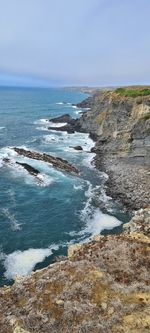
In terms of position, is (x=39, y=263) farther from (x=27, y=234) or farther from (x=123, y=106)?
(x=123, y=106)

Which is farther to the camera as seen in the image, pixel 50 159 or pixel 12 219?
pixel 50 159

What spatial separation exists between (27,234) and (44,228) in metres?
2.55

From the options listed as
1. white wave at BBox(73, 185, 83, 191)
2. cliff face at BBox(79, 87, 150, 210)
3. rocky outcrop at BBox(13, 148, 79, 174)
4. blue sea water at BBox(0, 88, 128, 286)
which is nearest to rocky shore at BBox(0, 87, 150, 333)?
blue sea water at BBox(0, 88, 128, 286)

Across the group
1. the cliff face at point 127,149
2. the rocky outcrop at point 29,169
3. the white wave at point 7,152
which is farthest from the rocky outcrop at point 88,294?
the white wave at point 7,152

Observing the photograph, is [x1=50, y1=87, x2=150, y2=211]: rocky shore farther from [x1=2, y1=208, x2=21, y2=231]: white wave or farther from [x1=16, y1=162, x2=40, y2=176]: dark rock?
[x1=2, y1=208, x2=21, y2=231]: white wave

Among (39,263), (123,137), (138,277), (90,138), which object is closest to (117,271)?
(138,277)

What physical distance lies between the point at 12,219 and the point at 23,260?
9.66 metres

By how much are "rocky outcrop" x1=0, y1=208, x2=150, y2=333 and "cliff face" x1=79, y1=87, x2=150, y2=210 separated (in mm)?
27883

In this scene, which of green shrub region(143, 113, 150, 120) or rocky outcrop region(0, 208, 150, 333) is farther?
green shrub region(143, 113, 150, 120)

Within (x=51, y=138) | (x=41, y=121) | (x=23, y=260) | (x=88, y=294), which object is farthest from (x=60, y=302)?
(x=41, y=121)

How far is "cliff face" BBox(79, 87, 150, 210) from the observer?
57.8 meters

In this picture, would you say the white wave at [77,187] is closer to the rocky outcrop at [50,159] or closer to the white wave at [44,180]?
the white wave at [44,180]

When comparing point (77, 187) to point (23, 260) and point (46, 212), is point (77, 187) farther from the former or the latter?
point (23, 260)

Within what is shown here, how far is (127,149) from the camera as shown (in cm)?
7706
